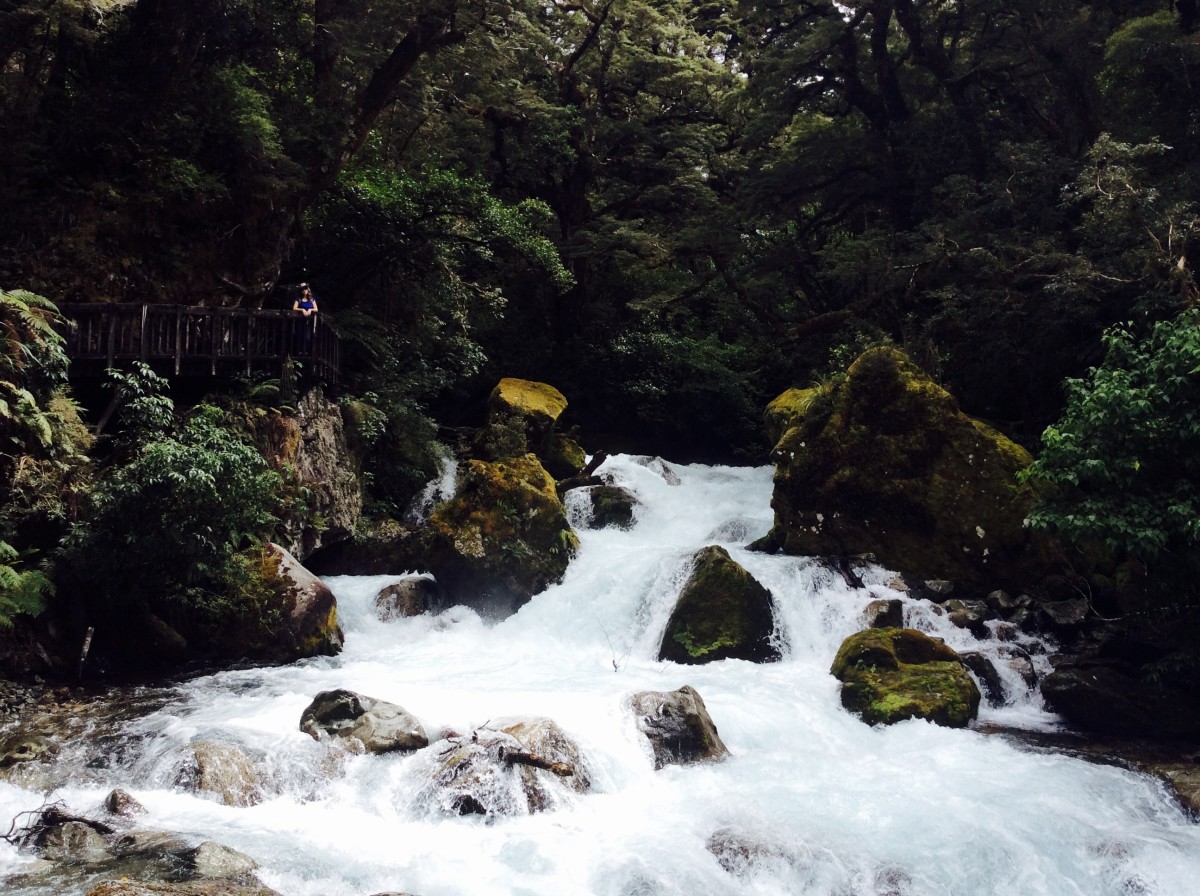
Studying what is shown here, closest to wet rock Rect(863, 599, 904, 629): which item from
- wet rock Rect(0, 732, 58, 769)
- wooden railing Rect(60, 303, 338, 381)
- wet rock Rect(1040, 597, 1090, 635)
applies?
wet rock Rect(1040, 597, 1090, 635)

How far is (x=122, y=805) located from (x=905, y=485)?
12388 millimetres

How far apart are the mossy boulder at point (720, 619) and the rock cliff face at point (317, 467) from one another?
6.15 meters

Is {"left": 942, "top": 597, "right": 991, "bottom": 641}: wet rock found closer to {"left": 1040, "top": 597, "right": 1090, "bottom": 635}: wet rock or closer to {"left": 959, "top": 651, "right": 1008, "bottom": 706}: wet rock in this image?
{"left": 1040, "top": 597, "right": 1090, "bottom": 635}: wet rock

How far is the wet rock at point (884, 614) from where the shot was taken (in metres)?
13.2

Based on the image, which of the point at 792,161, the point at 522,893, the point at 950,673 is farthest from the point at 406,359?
the point at 522,893

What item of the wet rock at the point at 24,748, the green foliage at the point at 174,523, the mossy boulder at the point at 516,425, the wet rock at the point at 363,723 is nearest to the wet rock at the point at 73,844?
the wet rock at the point at 24,748

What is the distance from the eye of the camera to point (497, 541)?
1546 centimetres

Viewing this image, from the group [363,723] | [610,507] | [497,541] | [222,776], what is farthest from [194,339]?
[610,507]

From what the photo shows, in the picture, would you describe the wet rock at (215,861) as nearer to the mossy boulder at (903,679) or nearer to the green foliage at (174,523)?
the green foliage at (174,523)

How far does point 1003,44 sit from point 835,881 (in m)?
18.8

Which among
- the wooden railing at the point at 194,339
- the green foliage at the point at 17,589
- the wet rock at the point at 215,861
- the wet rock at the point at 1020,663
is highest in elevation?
the wooden railing at the point at 194,339

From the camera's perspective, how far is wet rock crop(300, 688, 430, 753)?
9.16 meters

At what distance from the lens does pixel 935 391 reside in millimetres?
15945

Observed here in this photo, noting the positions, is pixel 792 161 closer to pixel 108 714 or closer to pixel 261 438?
pixel 261 438
